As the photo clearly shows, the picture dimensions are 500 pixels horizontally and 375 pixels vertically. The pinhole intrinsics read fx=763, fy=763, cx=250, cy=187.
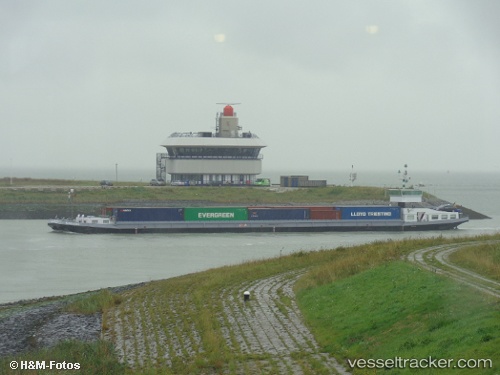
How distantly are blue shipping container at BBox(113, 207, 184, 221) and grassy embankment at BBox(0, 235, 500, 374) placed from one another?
3632 cm

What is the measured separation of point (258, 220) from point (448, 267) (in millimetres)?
41008

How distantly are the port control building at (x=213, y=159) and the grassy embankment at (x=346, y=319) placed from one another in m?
62.5

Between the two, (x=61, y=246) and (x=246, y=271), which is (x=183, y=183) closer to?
(x=61, y=246)

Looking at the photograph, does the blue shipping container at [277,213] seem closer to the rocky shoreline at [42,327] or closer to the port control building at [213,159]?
the port control building at [213,159]

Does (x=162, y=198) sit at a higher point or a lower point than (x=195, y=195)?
lower

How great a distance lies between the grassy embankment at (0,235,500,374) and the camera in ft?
45.2

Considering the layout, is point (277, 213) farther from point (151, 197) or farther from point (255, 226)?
point (151, 197)

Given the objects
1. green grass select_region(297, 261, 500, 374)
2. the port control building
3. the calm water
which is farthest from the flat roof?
green grass select_region(297, 261, 500, 374)

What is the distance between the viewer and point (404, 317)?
1590 cm

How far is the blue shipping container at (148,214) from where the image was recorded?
2395 inches

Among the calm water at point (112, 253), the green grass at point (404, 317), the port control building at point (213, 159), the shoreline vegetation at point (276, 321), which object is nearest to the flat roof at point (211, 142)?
the port control building at point (213, 159)

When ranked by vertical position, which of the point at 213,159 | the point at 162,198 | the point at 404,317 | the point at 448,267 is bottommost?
the point at 404,317

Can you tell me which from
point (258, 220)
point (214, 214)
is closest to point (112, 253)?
point (214, 214)

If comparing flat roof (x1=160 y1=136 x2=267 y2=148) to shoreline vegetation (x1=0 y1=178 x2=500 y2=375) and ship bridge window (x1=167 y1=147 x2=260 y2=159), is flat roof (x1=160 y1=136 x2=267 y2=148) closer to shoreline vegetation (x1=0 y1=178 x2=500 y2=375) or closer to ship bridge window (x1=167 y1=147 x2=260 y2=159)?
ship bridge window (x1=167 y1=147 x2=260 y2=159)
